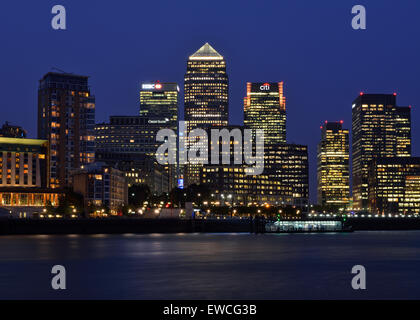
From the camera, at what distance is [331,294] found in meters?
56.5

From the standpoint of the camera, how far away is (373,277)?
232 feet

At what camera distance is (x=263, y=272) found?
249ft
